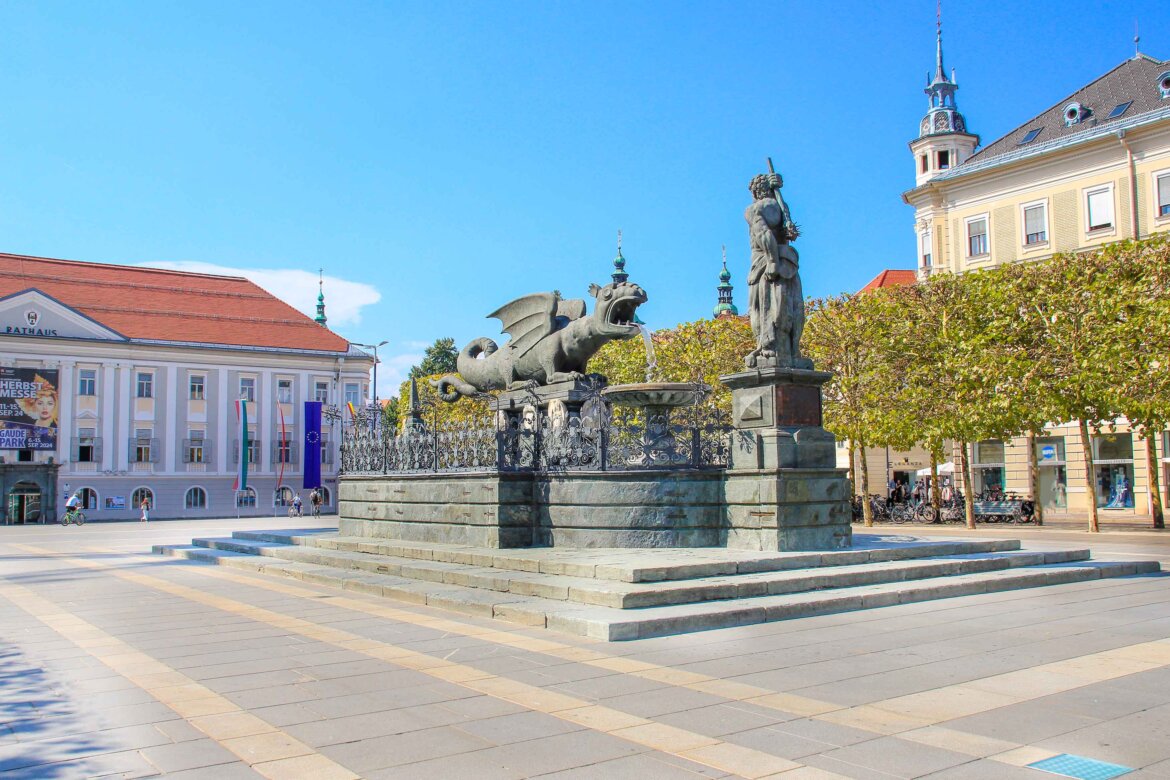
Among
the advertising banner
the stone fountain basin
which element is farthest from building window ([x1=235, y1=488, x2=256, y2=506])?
the stone fountain basin

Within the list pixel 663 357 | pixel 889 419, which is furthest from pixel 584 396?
pixel 663 357

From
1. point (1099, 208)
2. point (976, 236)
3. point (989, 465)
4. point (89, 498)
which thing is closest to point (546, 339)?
point (1099, 208)

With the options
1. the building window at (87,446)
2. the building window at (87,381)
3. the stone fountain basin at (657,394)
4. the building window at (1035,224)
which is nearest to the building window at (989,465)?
the building window at (1035,224)

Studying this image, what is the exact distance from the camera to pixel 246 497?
59.7 meters

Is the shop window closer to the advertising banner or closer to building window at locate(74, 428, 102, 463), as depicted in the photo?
building window at locate(74, 428, 102, 463)

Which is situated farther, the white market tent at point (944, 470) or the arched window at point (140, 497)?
the arched window at point (140, 497)

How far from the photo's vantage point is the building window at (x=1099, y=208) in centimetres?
3822

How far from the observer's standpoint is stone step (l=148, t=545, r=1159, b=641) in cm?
889

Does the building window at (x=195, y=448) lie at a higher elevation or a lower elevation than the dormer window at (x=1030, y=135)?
lower

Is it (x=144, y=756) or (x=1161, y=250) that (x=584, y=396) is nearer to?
(x=144, y=756)

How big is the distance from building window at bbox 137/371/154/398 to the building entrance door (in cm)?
799

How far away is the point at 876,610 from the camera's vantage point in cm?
1026

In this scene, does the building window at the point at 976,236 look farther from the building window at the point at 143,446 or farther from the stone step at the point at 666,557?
the building window at the point at 143,446

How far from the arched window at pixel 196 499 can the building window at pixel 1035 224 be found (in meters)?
48.0
